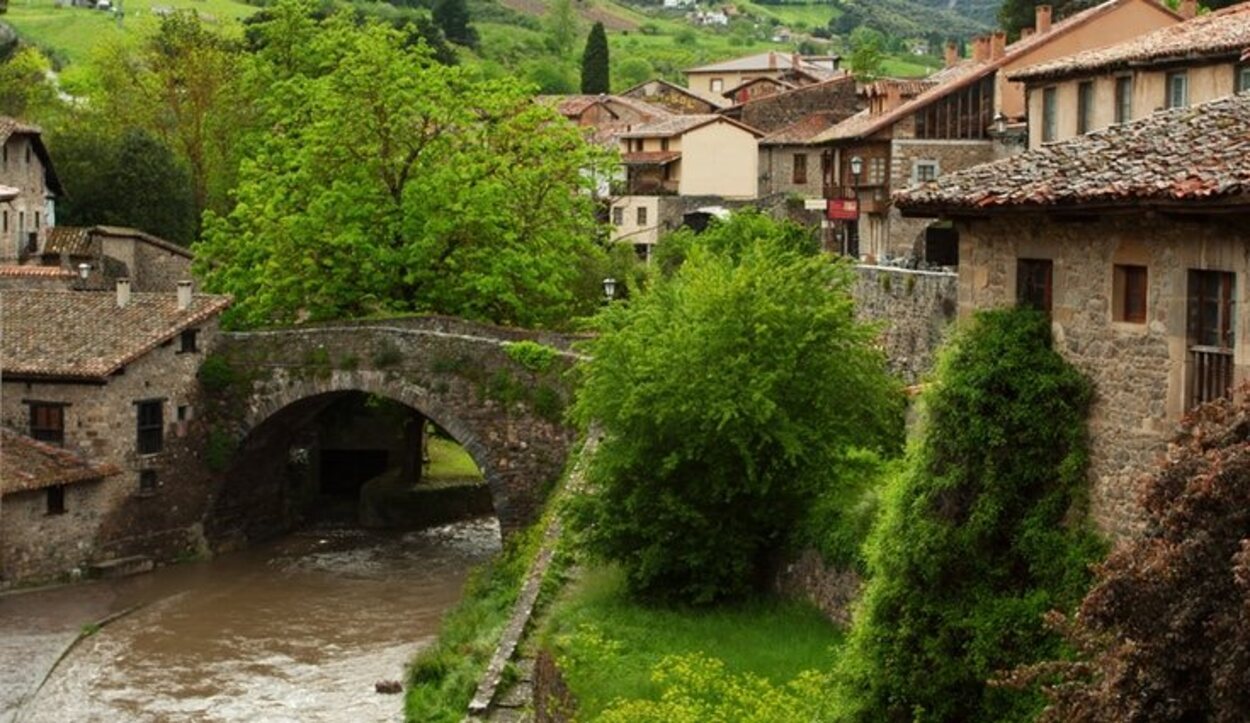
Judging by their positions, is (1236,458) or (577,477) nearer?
(1236,458)

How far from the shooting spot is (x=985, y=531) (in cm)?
1716

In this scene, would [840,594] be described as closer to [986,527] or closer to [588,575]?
[588,575]

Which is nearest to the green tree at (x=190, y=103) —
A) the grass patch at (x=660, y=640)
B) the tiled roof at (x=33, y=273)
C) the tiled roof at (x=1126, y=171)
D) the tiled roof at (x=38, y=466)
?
the tiled roof at (x=33, y=273)

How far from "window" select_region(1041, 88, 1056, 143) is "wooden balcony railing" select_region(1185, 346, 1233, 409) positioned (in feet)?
80.8

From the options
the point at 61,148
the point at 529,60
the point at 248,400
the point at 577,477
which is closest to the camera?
the point at 577,477

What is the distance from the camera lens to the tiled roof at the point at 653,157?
84312 mm

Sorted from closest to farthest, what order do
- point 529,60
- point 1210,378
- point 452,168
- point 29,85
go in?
point 1210,378 → point 452,168 → point 29,85 → point 529,60

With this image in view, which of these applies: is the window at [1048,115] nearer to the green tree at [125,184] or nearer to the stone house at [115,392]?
the stone house at [115,392]

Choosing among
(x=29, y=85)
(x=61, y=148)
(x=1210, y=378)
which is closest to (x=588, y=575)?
(x=1210, y=378)

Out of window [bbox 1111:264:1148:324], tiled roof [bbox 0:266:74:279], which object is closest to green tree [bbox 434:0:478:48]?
tiled roof [bbox 0:266:74:279]

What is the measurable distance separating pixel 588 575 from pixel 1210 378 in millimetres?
17706

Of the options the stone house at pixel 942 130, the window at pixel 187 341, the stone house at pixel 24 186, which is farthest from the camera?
the stone house at pixel 24 186

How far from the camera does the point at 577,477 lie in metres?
36.4

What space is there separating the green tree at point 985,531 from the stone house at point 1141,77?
15.3 m
